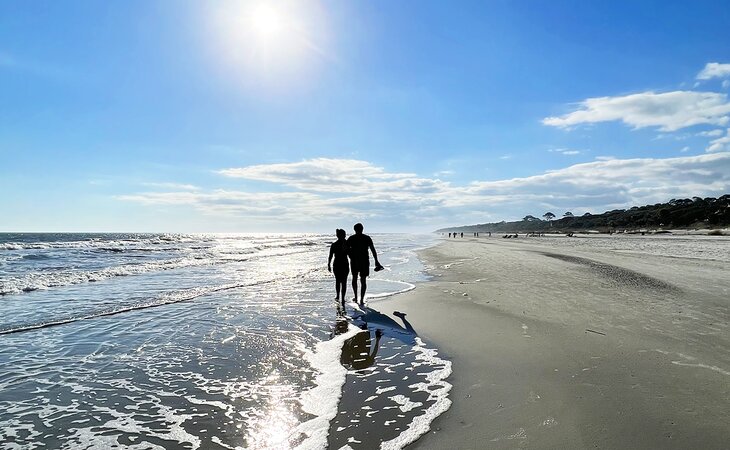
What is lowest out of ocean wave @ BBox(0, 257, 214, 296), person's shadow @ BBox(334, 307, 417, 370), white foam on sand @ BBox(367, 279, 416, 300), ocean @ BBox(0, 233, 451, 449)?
white foam on sand @ BBox(367, 279, 416, 300)

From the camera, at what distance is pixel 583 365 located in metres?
5.63

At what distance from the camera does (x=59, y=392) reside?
17.4ft

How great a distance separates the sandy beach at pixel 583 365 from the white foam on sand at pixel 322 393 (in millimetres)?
1007

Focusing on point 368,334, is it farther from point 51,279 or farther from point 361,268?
point 51,279

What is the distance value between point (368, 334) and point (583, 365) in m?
3.95

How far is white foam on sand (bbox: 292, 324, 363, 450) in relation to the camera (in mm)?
3959

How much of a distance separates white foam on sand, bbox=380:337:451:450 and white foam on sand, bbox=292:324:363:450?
692mm

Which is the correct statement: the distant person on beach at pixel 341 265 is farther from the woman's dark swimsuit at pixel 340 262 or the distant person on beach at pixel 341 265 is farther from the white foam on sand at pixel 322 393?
the white foam on sand at pixel 322 393

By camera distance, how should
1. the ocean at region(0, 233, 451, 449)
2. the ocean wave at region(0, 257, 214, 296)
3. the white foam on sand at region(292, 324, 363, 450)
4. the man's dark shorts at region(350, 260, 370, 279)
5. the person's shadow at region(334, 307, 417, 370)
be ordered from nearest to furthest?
1. the white foam on sand at region(292, 324, 363, 450)
2. the ocean at region(0, 233, 451, 449)
3. the person's shadow at region(334, 307, 417, 370)
4. the man's dark shorts at region(350, 260, 370, 279)
5. the ocean wave at region(0, 257, 214, 296)

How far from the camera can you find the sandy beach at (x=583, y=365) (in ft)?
12.4

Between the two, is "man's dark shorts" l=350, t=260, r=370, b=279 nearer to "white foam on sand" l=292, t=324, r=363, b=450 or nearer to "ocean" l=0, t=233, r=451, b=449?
"ocean" l=0, t=233, r=451, b=449

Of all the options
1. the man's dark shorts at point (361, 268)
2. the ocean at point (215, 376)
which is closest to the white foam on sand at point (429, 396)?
the ocean at point (215, 376)

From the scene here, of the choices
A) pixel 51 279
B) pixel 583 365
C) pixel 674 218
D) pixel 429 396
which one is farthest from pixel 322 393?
pixel 674 218

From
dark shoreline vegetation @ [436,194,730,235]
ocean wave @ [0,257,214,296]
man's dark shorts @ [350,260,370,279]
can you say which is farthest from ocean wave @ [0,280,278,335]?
dark shoreline vegetation @ [436,194,730,235]
